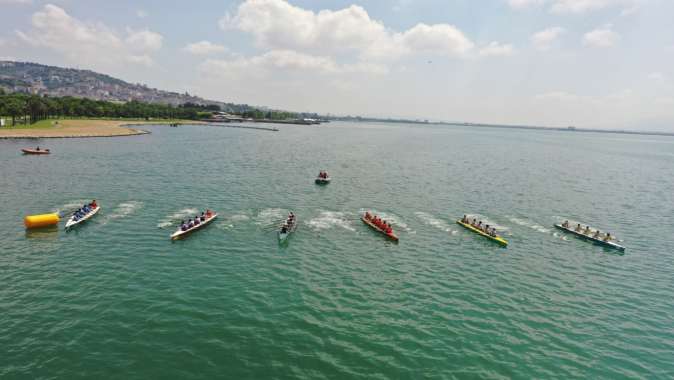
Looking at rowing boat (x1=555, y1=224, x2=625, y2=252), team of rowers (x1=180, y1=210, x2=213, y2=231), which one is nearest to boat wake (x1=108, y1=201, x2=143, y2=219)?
team of rowers (x1=180, y1=210, x2=213, y2=231)

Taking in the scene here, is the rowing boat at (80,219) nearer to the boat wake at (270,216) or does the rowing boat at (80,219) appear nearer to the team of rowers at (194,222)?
the team of rowers at (194,222)

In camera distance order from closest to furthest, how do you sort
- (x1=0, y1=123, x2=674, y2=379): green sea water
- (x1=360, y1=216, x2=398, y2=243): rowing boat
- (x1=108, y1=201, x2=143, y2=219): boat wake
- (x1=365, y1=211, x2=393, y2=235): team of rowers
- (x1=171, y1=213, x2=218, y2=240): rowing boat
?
1. (x1=0, y1=123, x2=674, y2=379): green sea water
2. (x1=171, y1=213, x2=218, y2=240): rowing boat
3. (x1=360, y1=216, x2=398, y2=243): rowing boat
4. (x1=365, y1=211, x2=393, y2=235): team of rowers
5. (x1=108, y1=201, x2=143, y2=219): boat wake

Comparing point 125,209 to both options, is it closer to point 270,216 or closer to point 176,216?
point 176,216

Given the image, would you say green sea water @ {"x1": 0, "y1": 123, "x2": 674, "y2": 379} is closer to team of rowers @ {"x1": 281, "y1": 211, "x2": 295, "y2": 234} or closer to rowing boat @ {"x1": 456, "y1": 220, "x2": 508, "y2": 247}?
rowing boat @ {"x1": 456, "y1": 220, "x2": 508, "y2": 247}

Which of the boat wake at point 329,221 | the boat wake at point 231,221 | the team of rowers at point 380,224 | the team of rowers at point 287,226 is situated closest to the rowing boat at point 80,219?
the boat wake at point 231,221

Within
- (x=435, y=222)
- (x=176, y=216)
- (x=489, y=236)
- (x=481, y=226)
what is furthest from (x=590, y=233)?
(x=176, y=216)

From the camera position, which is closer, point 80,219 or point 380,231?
point 80,219
